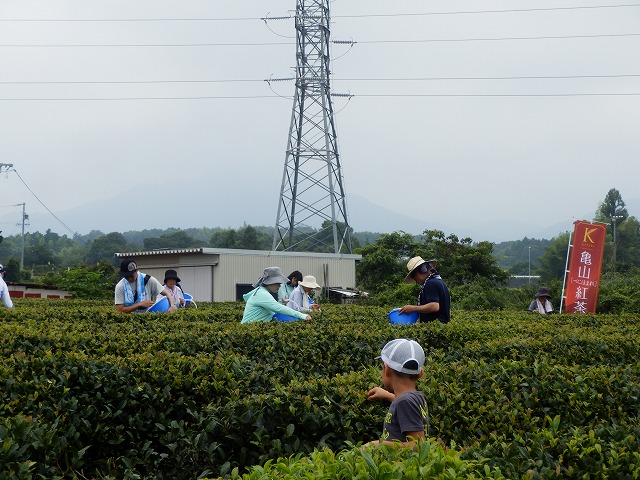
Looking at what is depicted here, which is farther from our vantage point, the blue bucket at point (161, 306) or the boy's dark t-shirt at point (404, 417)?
the blue bucket at point (161, 306)

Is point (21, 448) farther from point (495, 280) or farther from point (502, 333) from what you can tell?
point (495, 280)

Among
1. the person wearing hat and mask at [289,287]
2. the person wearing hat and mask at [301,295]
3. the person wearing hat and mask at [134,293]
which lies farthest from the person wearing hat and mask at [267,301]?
the person wearing hat and mask at [301,295]

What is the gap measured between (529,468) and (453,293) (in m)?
28.5

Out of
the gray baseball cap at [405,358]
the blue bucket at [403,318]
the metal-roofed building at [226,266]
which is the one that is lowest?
the metal-roofed building at [226,266]

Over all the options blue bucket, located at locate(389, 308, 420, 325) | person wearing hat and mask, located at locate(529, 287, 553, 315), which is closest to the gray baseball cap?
blue bucket, located at locate(389, 308, 420, 325)

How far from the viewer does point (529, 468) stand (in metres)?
3.74

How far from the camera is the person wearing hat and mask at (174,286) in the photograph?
13992 millimetres

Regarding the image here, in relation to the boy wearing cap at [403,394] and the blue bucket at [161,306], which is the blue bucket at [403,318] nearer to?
the blue bucket at [161,306]

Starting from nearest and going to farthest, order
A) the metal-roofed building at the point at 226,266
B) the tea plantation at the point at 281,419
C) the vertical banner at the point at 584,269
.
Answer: the tea plantation at the point at 281,419 < the vertical banner at the point at 584,269 < the metal-roofed building at the point at 226,266

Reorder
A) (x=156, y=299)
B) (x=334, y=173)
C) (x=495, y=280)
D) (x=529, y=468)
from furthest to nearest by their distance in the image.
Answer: (x=334, y=173) < (x=495, y=280) < (x=156, y=299) < (x=529, y=468)

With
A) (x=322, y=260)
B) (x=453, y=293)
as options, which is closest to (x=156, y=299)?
(x=453, y=293)

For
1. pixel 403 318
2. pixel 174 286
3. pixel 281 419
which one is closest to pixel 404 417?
pixel 281 419

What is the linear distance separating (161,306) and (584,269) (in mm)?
11925

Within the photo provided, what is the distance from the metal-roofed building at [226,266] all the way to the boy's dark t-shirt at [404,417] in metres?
28.8
